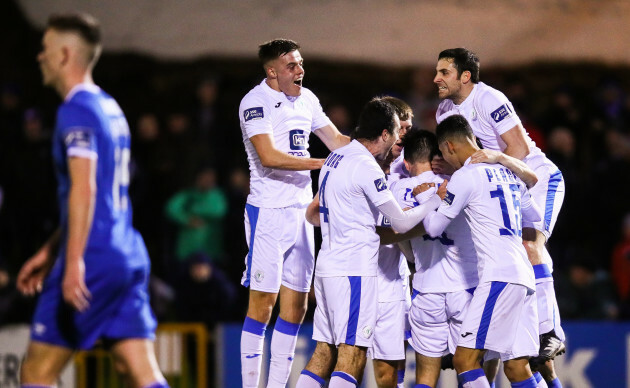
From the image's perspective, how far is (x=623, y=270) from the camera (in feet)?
41.4

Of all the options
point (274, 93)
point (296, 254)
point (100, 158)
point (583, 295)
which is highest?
point (274, 93)

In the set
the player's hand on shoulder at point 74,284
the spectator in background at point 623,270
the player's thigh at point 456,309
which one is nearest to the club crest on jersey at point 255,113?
the player's thigh at point 456,309

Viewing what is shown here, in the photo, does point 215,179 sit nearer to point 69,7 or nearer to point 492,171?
point 69,7

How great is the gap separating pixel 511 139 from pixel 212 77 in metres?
7.32

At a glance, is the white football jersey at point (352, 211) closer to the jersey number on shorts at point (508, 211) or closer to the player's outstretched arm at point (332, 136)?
the jersey number on shorts at point (508, 211)

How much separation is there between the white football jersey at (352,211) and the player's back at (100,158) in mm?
1819

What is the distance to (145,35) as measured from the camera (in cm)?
1413

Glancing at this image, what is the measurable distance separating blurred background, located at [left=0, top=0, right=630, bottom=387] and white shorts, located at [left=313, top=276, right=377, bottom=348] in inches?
175

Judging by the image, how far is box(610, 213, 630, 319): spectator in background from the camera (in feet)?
40.8

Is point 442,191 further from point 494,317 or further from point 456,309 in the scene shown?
point 494,317

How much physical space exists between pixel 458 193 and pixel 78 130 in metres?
2.75

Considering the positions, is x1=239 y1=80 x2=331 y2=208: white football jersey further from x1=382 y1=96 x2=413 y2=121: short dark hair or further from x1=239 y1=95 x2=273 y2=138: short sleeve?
x1=382 y1=96 x2=413 y2=121: short dark hair

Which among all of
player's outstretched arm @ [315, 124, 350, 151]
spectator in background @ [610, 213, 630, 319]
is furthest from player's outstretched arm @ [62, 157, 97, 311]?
spectator in background @ [610, 213, 630, 319]

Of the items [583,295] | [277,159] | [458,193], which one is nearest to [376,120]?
[458,193]
